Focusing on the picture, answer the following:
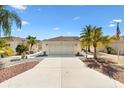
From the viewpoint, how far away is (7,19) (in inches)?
545

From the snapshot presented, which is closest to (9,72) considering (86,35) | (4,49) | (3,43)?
(4,49)

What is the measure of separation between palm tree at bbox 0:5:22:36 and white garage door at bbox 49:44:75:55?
1373 cm

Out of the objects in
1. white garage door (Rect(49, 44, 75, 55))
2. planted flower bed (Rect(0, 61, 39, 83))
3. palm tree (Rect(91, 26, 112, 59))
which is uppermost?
palm tree (Rect(91, 26, 112, 59))

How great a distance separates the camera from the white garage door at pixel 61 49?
27.5 meters

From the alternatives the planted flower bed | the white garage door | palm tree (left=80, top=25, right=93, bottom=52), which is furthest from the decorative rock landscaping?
the white garage door

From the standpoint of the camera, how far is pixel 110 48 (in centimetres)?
2155

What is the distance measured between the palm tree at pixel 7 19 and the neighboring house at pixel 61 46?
13.7 m

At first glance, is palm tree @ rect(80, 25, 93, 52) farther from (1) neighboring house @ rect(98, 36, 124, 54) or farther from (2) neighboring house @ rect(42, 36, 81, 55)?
(2) neighboring house @ rect(42, 36, 81, 55)

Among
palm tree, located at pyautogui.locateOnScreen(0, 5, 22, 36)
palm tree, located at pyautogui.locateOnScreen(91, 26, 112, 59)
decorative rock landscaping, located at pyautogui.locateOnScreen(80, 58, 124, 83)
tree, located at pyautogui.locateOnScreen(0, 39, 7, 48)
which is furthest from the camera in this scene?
palm tree, located at pyautogui.locateOnScreen(91, 26, 112, 59)

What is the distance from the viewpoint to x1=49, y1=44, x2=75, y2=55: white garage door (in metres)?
27.5

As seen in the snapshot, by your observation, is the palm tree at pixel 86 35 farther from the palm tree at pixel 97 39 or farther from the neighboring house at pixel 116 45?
the neighboring house at pixel 116 45

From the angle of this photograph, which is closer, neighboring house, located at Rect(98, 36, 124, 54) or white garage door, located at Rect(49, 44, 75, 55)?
neighboring house, located at Rect(98, 36, 124, 54)

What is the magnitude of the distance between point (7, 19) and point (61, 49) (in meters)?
14.3
